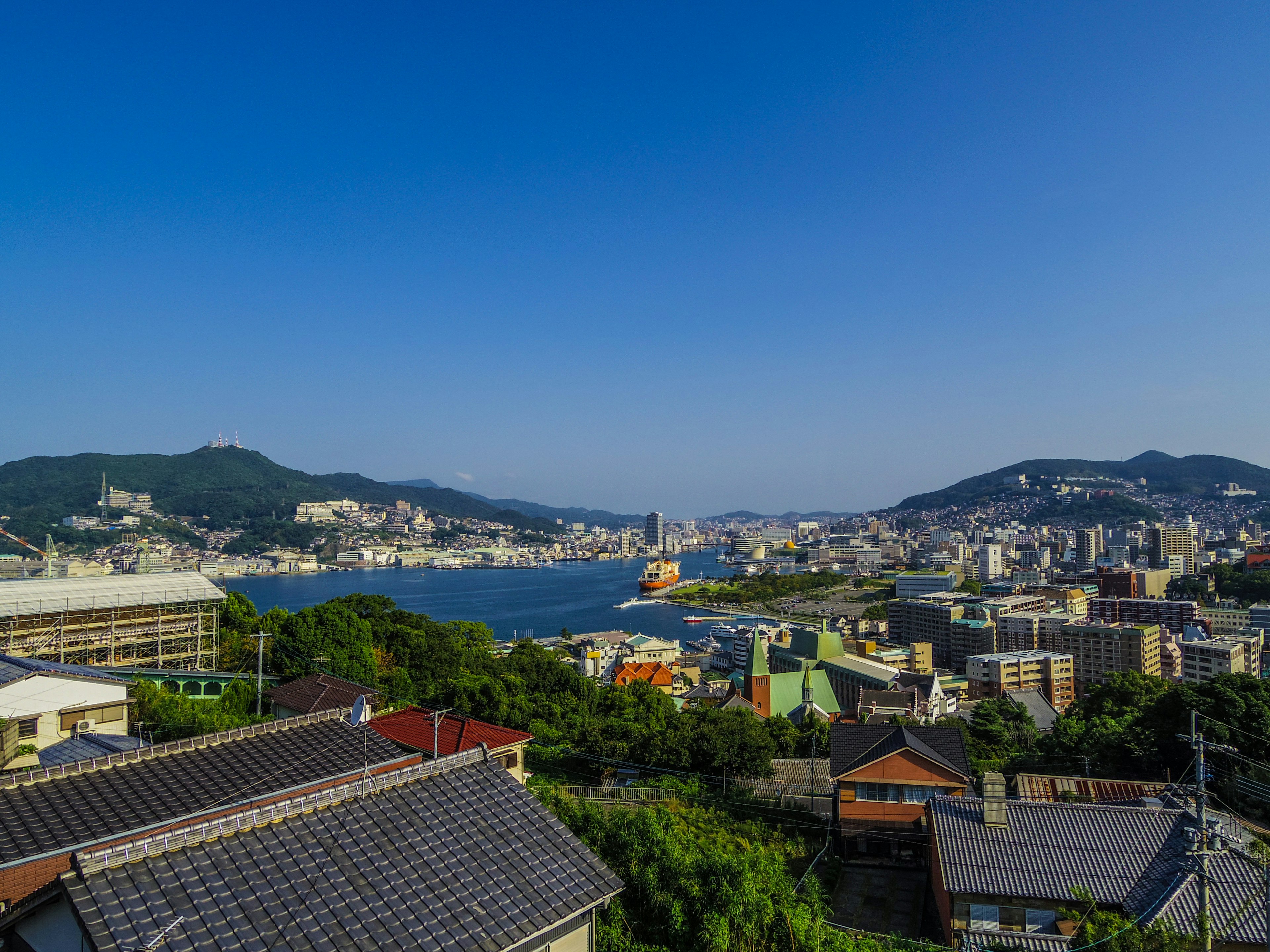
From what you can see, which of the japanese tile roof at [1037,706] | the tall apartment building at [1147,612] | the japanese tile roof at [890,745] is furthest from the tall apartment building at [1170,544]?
the japanese tile roof at [890,745]

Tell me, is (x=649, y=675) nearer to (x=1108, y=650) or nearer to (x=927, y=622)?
(x=1108, y=650)

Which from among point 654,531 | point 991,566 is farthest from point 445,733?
point 654,531

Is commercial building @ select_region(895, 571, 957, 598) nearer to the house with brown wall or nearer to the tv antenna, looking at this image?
the house with brown wall

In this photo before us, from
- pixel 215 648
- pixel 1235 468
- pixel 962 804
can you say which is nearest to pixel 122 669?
pixel 215 648

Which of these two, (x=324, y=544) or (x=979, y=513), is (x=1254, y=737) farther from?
(x=979, y=513)

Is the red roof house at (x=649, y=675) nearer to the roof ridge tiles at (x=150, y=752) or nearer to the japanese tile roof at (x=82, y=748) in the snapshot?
the japanese tile roof at (x=82, y=748)

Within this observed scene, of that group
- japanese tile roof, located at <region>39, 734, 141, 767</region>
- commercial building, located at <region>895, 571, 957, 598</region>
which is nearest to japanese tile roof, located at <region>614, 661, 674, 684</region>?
japanese tile roof, located at <region>39, 734, 141, 767</region>
